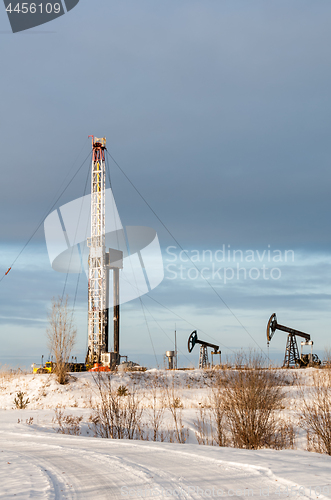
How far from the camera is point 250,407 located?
50.6 ft

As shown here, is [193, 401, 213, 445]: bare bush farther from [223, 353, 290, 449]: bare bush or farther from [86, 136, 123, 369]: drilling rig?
[86, 136, 123, 369]: drilling rig

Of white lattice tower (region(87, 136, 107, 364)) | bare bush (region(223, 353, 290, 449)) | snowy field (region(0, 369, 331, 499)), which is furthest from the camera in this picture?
white lattice tower (region(87, 136, 107, 364))

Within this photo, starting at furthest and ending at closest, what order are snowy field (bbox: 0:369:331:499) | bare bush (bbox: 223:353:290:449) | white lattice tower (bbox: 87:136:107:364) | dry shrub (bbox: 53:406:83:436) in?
white lattice tower (bbox: 87:136:107:364)
dry shrub (bbox: 53:406:83:436)
bare bush (bbox: 223:353:290:449)
snowy field (bbox: 0:369:331:499)

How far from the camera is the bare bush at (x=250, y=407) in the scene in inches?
606

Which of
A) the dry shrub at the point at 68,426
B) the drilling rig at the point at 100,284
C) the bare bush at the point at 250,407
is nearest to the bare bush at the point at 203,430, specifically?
the bare bush at the point at 250,407

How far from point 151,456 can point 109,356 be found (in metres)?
28.4

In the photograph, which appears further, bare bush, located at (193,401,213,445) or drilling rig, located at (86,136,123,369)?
drilling rig, located at (86,136,123,369)

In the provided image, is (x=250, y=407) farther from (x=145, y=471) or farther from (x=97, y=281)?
(x=97, y=281)

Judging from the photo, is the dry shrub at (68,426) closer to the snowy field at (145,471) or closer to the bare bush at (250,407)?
the snowy field at (145,471)

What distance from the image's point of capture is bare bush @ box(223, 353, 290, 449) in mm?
15383

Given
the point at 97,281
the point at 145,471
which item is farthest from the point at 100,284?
the point at 145,471

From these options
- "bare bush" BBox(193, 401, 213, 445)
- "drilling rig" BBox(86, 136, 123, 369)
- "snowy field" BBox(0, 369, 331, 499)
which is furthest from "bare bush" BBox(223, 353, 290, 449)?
"drilling rig" BBox(86, 136, 123, 369)

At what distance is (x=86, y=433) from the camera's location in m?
17.8

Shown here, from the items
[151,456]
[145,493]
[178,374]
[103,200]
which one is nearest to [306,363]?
[178,374]
